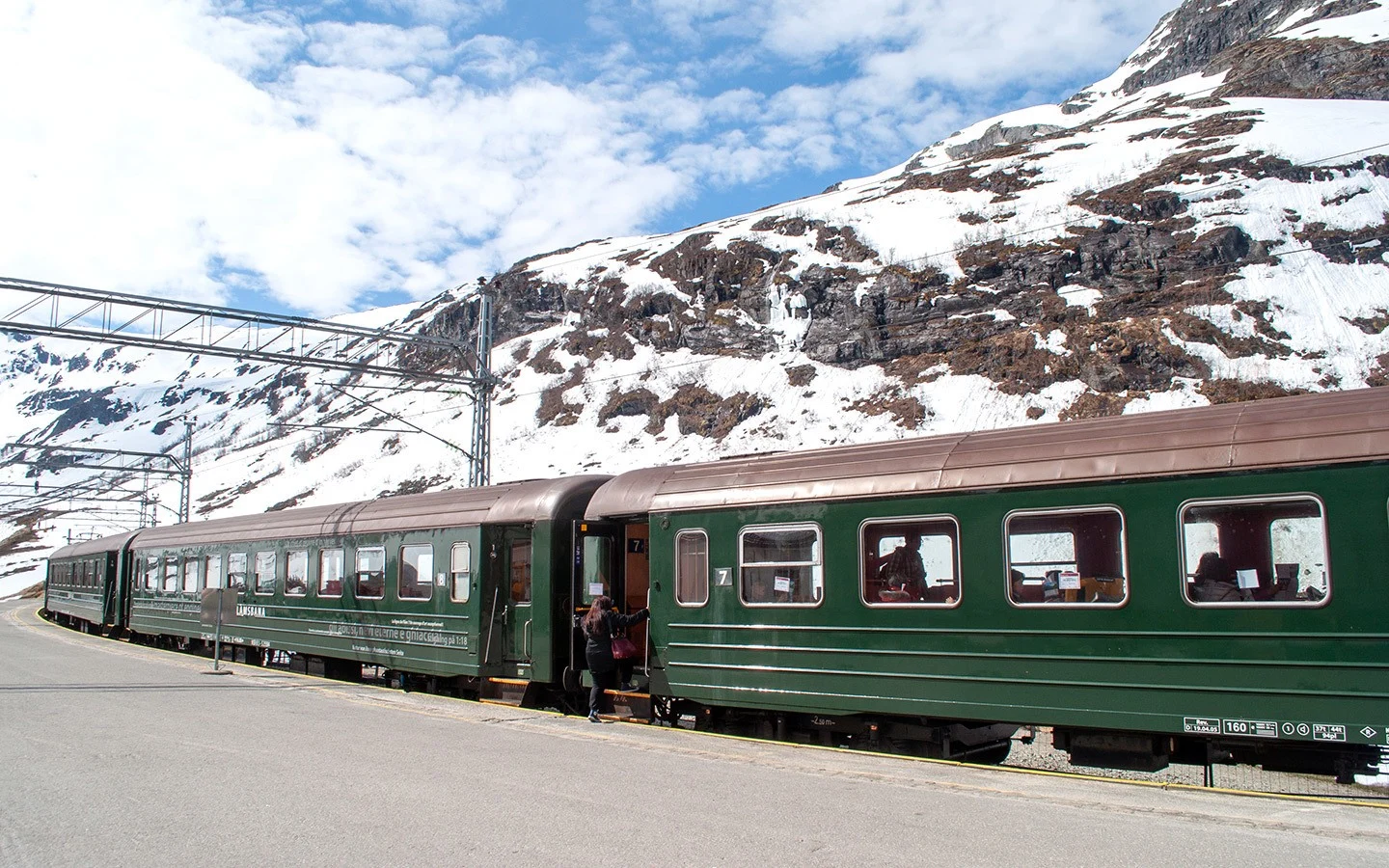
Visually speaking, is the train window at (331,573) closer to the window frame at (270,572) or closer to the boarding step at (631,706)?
the window frame at (270,572)

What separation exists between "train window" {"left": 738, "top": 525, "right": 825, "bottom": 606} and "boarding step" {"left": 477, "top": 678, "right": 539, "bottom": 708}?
4.05 metres

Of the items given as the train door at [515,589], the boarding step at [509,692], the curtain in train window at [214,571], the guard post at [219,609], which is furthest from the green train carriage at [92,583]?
the train door at [515,589]

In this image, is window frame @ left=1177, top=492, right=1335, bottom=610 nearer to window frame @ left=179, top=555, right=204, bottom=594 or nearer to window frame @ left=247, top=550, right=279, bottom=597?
window frame @ left=247, top=550, right=279, bottom=597

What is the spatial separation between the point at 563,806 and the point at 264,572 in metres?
13.8

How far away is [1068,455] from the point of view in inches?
331

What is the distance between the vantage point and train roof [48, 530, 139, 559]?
26.9 metres

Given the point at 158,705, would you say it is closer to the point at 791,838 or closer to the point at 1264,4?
the point at 791,838

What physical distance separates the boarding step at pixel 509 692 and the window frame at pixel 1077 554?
22.1ft

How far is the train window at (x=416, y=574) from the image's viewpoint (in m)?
14.6

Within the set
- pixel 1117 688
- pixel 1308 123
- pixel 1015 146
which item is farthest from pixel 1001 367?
pixel 1117 688

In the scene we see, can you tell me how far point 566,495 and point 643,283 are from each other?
7423cm

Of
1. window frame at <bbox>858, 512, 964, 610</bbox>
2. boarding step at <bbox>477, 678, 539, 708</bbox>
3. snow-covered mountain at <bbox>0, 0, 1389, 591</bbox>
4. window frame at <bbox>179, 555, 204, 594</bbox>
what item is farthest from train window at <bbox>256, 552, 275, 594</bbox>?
snow-covered mountain at <bbox>0, 0, 1389, 591</bbox>

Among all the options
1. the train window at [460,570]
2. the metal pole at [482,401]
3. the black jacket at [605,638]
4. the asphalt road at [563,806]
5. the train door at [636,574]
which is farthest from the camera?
the metal pole at [482,401]

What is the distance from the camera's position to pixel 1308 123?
71.2 meters
